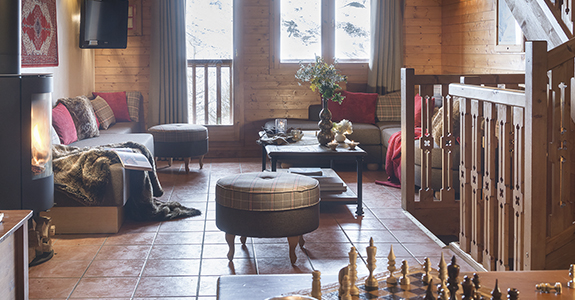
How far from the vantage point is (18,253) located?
2.15m

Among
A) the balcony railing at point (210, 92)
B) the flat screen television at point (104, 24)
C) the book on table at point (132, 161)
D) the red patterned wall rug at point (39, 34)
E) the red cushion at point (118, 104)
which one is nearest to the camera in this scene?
the book on table at point (132, 161)

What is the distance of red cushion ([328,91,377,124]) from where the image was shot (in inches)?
257

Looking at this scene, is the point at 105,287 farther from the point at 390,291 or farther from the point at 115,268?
the point at 390,291

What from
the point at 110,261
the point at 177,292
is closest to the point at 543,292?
the point at 177,292

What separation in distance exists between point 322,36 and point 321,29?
0.09m

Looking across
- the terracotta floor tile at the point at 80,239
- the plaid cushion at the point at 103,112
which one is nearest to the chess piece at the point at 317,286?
the terracotta floor tile at the point at 80,239

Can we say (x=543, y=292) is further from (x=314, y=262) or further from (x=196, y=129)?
(x=196, y=129)

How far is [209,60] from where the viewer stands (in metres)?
6.94

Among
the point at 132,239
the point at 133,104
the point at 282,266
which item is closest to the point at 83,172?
the point at 132,239

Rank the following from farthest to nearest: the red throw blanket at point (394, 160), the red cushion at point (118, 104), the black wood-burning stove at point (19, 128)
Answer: the red cushion at point (118, 104) → the red throw blanket at point (394, 160) → the black wood-burning stove at point (19, 128)

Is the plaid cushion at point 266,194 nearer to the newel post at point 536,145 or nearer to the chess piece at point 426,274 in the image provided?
the newel post at point 536,145

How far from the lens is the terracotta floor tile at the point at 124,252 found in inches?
123

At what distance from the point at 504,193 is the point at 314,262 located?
108cm

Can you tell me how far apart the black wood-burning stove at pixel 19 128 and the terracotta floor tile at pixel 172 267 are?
63cm
